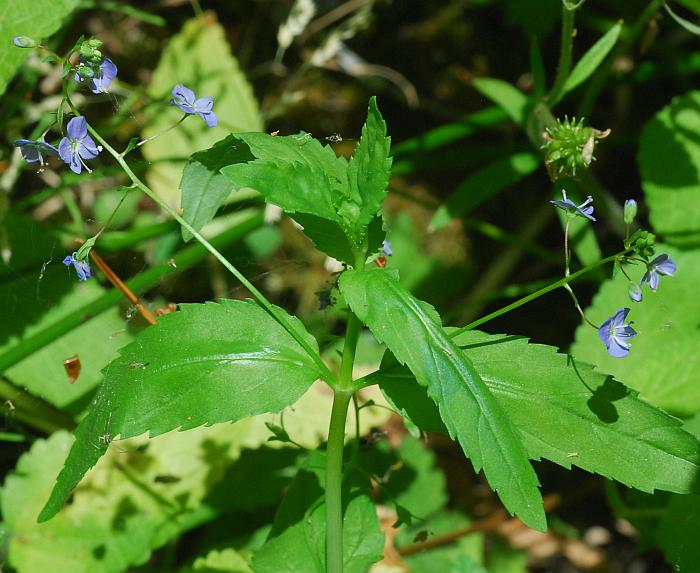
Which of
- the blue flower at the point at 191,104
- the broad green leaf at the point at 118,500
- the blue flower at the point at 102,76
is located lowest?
the broad green leaf at the point at 118,500

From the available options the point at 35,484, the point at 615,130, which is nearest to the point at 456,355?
the point at 35,484

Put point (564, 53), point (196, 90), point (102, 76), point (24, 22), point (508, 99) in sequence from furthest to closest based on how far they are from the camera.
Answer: point (196, 90)
point (508, 99)
point (24, 22)
point (564, 53)
point (102, 76)

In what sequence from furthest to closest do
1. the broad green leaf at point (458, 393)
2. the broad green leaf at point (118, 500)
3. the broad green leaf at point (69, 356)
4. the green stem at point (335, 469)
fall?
the broad green leaf at point (69, 356), the broad green leaf at point (118, 500), the green stem at point (335, 469), the broad green leaf at point (458, 393)

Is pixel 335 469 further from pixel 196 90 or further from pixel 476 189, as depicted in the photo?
pixel 196 90

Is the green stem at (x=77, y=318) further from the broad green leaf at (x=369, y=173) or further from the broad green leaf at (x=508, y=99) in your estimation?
the broad green leaf at (x=508, y=99)

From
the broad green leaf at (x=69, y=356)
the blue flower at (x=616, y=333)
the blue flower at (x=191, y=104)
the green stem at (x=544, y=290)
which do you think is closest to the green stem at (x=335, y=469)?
the green stem at (x=544, y=290)

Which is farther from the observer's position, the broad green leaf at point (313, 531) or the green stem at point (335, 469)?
the broad green leaf at point (313, 531)

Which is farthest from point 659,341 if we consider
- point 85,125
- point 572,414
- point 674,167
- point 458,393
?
point 85,125
